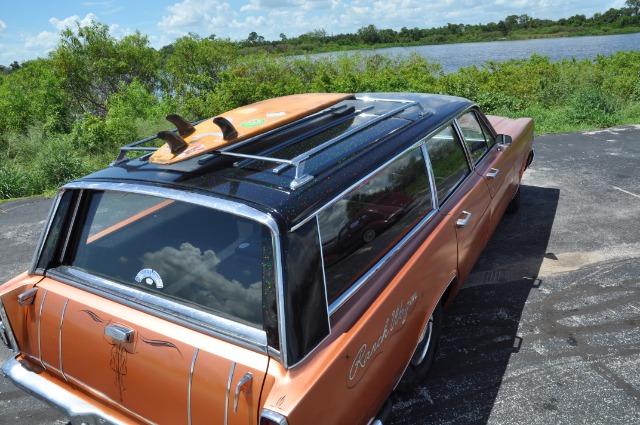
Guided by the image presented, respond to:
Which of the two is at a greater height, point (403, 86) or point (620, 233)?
point (403, 86)

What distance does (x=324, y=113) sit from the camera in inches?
138

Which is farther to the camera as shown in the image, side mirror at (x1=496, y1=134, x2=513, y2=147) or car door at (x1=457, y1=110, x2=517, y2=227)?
side mirror at (x1=496, y1=134, x2=513, y2=147)

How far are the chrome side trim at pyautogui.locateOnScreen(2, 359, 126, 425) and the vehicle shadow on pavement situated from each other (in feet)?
5.31

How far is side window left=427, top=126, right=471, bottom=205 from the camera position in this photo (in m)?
3.37

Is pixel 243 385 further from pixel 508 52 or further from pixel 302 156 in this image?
pixel 508 52

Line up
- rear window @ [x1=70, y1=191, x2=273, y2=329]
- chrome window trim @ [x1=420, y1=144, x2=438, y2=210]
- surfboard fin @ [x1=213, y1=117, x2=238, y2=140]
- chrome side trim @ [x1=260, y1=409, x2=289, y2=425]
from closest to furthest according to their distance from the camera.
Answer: chrome side trim @ [x1=260, y1=409, x2=289, y2=425] → rear window @ [x1=70, y1=191, x2=273, y2=329] → surfboard fin @ [x1=213, y1=117, x2=238, y2=140] → chrome window trim @ [x1=420, y1=144, x2=438, y2=210]

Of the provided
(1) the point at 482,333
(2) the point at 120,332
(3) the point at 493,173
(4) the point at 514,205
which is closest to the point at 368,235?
(2) the point at 120,332

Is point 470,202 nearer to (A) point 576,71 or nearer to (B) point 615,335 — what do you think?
(B) point 615,335

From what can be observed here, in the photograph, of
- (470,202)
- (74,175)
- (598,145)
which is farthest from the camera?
(74,175)

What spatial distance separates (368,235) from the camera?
2670mm

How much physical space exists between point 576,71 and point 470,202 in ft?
54.1

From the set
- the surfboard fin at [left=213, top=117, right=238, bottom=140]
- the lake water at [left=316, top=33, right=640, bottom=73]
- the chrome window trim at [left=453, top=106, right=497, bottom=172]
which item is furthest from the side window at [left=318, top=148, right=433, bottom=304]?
the lake water at [left=316, top=33, right=640, bottom=73]

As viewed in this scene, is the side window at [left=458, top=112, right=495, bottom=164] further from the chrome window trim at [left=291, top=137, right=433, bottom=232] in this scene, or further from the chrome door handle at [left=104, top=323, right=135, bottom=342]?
the chrome door handle at [left=104, top=323, right=135, bottom=342]

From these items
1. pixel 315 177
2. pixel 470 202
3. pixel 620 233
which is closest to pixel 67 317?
pixel 315 177
